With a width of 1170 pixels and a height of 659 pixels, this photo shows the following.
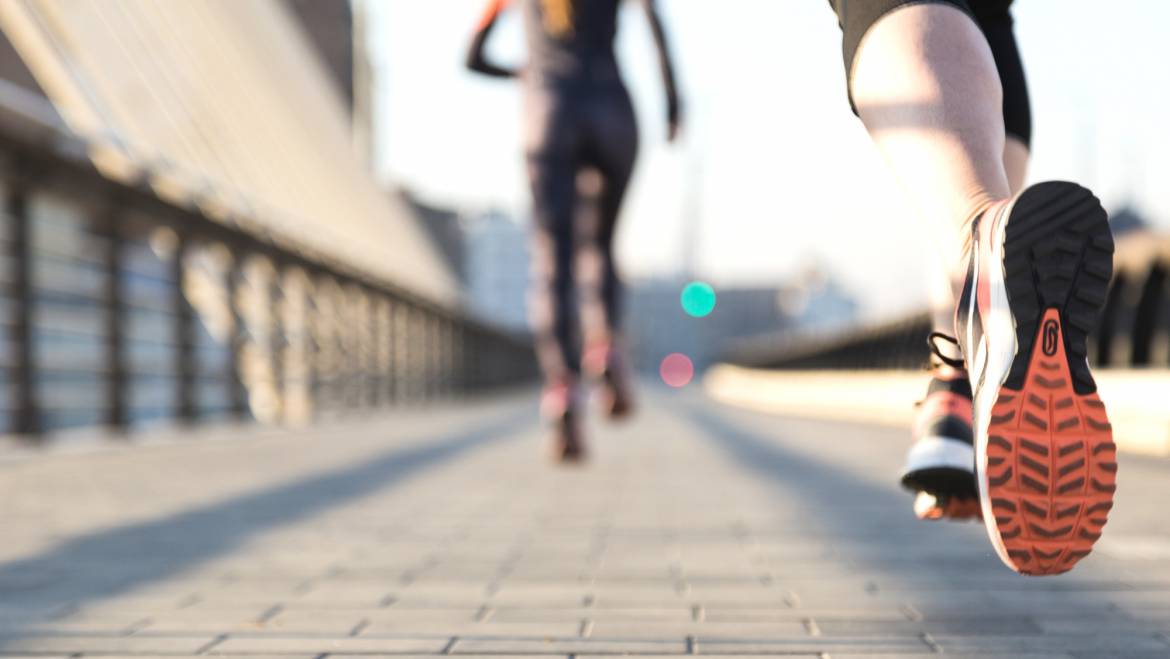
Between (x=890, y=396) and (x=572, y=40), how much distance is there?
12.1 metres

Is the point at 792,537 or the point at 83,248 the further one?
the point at 83,248

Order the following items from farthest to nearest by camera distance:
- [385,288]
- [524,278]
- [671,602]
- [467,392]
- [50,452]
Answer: [524,278] → [467,392] → [385,288] → [50,452] → [671,602]

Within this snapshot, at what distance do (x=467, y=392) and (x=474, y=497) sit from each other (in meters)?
25.8

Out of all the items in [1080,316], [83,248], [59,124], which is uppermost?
[59,124]

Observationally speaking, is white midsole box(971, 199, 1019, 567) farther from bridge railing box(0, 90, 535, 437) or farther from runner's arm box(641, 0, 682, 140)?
bridge railing box(0, 90, 535, 437)

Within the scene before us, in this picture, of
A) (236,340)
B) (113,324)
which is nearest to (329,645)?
(113,324)

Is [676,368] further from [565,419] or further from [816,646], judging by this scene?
[816,646]

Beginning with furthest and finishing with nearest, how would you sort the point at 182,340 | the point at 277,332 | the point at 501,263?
the point at 501,263 → the point at 277,332 → the point at 182,340

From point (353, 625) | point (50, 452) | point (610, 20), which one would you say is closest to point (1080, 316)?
point (353, 625)

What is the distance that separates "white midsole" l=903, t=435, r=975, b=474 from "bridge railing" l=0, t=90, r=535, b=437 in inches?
233

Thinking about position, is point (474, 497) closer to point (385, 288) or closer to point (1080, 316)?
point (1080, 316)

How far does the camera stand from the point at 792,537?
3.49m

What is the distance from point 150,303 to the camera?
32.3 feet

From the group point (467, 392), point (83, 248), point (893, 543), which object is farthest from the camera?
point (467, 392)
